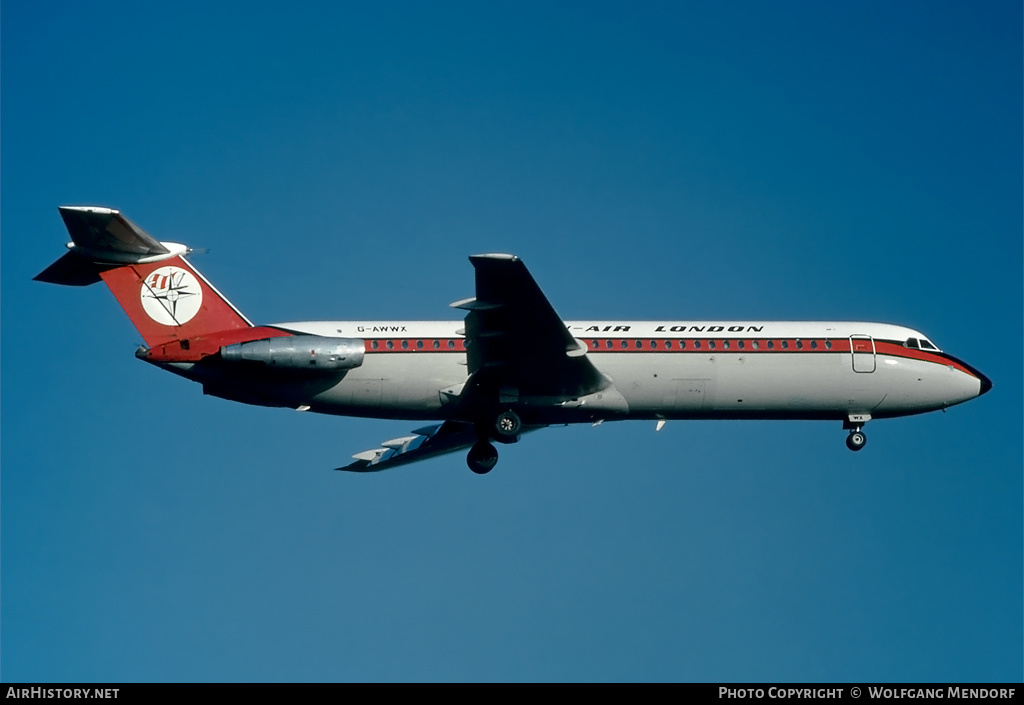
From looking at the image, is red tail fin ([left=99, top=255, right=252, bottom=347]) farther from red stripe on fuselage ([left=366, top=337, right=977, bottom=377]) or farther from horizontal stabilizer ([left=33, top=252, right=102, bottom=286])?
red stripe on fuselage ([left=366, top=337, right=977, bottom=377])

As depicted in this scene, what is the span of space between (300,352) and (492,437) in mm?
7440

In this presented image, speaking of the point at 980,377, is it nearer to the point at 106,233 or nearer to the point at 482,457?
the point at 482,457

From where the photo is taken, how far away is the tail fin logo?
36.6m

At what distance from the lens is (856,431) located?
40.0 m

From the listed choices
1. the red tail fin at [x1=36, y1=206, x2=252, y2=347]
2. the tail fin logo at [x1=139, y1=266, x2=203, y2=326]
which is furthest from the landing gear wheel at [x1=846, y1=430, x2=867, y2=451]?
the tail fin logo at [x1=139, y1=266, x2=203, y2=326]

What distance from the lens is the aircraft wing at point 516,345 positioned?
3316 centimetres

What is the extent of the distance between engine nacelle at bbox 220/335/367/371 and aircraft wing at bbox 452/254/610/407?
11.6 feet

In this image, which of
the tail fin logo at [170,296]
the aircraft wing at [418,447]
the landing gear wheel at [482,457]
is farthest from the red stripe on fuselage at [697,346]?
the aircraft wing at [418,447]

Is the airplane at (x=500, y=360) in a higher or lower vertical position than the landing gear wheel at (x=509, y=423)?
higher

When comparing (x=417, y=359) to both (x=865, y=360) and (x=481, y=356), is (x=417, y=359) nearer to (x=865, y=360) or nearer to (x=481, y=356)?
(x=481, y=356)

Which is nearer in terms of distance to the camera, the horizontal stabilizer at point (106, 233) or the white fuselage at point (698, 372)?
the horizontal stabilizer at point (106, 233)

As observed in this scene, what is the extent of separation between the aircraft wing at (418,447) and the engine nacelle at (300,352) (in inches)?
311

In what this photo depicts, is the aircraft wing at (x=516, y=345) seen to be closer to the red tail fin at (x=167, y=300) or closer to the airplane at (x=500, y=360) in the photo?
the airplane at (x=500, y=360)
